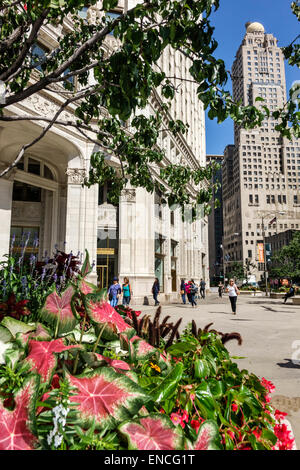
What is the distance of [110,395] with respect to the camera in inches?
36.7

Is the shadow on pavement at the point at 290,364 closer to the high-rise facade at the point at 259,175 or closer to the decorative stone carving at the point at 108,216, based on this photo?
the decorative stone carving at the point at 108,216

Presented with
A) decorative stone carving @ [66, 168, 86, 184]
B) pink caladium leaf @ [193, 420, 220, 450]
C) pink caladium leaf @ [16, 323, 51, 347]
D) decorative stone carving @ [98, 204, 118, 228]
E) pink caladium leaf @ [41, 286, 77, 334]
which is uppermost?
decorative stone carving @ [66, 168, 86, 184]

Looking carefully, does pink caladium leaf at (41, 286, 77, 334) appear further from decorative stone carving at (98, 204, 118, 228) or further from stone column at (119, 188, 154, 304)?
Answer: decorative stone carving at (98, 204, 118, 228)

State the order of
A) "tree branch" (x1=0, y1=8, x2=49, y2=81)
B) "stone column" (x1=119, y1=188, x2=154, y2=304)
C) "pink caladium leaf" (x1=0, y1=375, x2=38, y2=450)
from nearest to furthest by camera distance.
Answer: "pink caladium leaf" (x1=0, y1=375, x2=38, y2=450) < "tree branch" (x1=0, y1=8, x2=49, y2=81) < "stone column" (x1=119, y1=188, x2=154, y2=304)

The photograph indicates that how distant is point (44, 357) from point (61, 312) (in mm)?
278

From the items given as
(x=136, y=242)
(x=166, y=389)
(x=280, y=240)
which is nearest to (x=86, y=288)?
(x=166, y=389)

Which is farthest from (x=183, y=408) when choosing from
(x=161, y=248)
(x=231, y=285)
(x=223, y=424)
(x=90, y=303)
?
(x=161, y=248)

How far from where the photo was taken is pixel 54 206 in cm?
2516

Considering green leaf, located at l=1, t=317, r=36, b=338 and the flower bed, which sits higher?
green leaf, located at l=1, t=317, r=36, b=338

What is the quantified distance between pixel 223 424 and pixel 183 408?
157 millimetres

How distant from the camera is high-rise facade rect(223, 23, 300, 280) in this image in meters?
137

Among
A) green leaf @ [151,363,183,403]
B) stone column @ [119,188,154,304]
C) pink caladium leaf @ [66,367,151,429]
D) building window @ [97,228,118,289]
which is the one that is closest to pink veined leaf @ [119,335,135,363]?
green leaf @ [151,363,183,403]

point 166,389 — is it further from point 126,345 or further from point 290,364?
point 290,364
